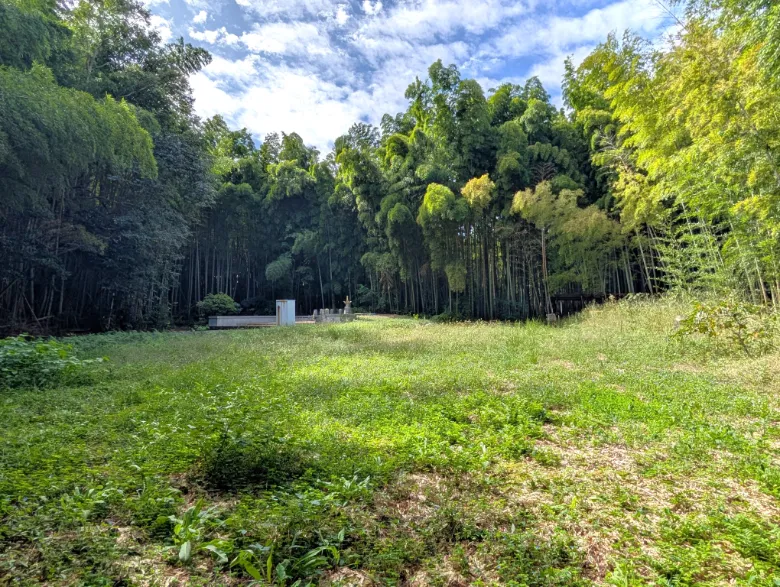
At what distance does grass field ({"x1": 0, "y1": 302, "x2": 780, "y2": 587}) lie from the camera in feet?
3.82

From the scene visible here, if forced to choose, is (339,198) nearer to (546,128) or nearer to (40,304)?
(546,128)

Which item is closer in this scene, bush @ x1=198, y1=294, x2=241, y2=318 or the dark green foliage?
the dark green foliage

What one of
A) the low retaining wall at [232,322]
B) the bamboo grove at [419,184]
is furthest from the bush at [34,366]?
the low retaining wall at [232,322]

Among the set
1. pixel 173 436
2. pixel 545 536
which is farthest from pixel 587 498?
pixel 173 436

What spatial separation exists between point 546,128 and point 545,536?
12151 millimetres

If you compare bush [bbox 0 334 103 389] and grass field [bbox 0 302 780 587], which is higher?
bush [bbox 0 334 103 389]

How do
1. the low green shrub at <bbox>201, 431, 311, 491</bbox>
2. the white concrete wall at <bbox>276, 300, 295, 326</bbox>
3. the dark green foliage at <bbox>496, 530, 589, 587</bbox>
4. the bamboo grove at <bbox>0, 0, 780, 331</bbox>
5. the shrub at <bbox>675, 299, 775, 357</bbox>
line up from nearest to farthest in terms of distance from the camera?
the dark green foliage at <bbox>496, 530, 589, 587</bbox>
the low green shrub at <bbox>201, 431, 311, 491</bbox>
the shrub at <bbox>675, 299, 775, 357</bbox>
the bamboo grove at <bbox>0, 0, 780, 331</bbox>
the white concrete wall at <bbox>276, 300, 295, 326</bbox>

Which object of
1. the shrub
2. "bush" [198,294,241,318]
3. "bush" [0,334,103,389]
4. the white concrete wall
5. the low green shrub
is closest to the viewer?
the low green shrub

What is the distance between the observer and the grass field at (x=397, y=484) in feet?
3.82

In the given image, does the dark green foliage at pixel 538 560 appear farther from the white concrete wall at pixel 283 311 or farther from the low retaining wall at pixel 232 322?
the low retaining wall at pixel 232 322

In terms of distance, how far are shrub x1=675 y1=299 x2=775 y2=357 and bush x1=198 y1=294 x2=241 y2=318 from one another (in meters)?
14.2

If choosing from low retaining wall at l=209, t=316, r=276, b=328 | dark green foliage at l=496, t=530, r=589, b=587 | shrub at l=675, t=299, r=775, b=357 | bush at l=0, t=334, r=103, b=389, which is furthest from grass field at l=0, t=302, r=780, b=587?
low retaining wall at l=209, t=316, r=276, b=328

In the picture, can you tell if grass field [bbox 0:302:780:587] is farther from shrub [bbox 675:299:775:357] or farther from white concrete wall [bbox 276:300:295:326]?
white concrete wall [bbox 276:300:295:326]

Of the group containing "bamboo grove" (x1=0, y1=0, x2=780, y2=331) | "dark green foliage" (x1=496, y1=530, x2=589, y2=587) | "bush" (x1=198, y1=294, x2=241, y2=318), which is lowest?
"dark green foliage" (x1=496, y1=530, x2=589, y2=587)
